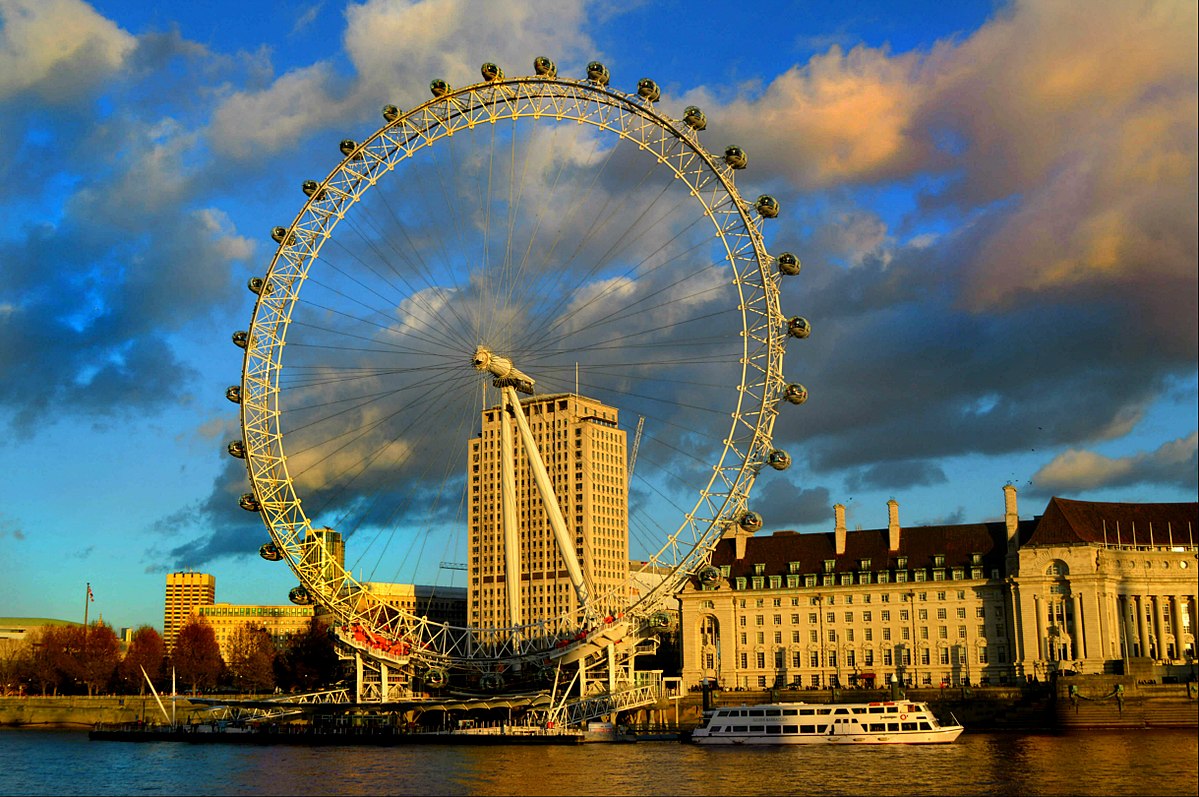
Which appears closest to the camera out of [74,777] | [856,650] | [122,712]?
[74,777]

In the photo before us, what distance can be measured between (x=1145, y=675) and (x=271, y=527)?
76.3 meters

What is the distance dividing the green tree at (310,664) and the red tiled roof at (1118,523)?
97.3 metres

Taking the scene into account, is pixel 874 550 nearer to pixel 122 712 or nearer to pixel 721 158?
pixel 721 158

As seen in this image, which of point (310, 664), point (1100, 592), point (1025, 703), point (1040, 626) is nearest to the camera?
point (1025, 703)

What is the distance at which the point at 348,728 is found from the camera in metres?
115

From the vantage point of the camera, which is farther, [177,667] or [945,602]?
[177,667]

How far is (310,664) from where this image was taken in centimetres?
18662

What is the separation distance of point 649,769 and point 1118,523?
243ft

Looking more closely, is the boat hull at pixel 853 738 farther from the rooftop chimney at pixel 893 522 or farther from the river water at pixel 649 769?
the rooftop chimney at pixel 893 522

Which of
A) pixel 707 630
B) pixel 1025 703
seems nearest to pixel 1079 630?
pixel 1025 703

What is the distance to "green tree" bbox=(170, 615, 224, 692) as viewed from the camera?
191125 mm

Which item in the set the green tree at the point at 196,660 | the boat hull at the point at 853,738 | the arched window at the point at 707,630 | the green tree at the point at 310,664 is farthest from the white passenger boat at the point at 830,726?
the green tree at the point at 196,660

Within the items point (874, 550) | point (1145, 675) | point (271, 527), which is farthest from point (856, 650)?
point (271, 527)

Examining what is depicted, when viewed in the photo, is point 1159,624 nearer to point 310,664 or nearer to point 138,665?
point 310,664
